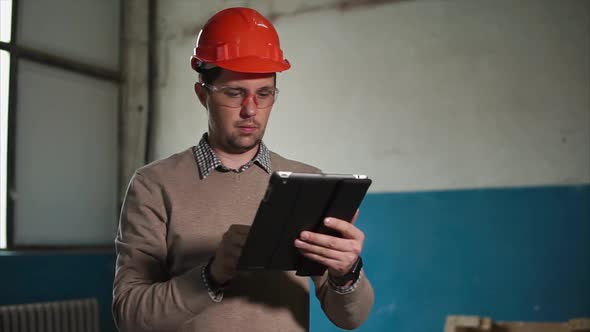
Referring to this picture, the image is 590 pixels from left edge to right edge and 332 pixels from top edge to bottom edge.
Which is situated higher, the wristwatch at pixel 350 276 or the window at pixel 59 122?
the window at pixel 59 122

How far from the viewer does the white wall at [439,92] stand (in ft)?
10.4

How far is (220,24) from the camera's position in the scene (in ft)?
5.03

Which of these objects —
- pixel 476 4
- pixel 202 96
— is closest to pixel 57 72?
pixel 476 4

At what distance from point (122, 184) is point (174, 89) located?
0.81m

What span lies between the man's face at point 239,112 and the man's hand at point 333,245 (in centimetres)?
36

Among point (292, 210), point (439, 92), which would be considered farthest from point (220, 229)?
point (439, 92)

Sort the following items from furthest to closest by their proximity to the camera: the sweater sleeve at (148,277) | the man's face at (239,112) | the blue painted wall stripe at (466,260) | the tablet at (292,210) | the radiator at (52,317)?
1. the radiator at (52,317)
2. the blue painted wall stripe at (466,260)
3. the man's face at (239,112)
4. the sweater sleeve at (148,277)
5. the tablet at (292,210)

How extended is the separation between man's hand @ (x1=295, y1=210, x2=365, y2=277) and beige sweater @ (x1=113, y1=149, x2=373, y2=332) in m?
0.17

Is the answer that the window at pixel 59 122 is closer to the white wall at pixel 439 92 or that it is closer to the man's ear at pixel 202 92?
the white wall at pixel 439 92

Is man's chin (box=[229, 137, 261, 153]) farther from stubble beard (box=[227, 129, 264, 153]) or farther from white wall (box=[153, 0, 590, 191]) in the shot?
white wall (box=[153, 0, 590, 191])

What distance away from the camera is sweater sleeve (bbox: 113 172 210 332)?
1223mm

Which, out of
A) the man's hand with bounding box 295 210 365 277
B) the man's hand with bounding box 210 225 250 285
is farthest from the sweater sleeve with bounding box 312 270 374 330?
the man's hand with bounding box 210 225 250 285

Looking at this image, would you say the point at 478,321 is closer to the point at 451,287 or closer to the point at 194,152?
the point at 451,287

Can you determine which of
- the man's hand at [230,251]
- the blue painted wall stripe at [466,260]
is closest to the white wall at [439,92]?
the blue painted wall stripe at [466,260]
